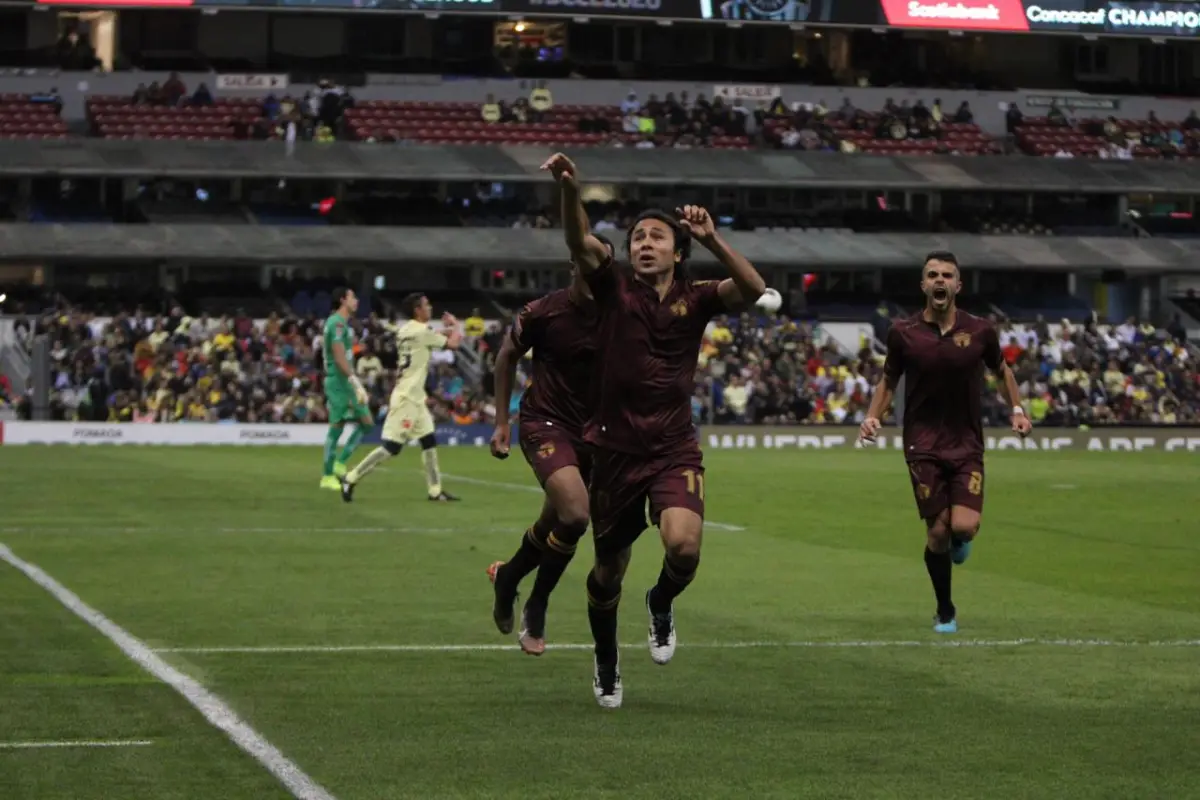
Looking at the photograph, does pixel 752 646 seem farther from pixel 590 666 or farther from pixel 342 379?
pixel 342 379

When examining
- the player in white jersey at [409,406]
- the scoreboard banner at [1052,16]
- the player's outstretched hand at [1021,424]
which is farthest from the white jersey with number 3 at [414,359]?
the scoreboard banner at [1052,16]

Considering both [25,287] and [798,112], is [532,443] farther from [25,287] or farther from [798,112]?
[798,112]

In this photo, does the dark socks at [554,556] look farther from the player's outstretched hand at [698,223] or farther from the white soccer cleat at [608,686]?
the player's outstretched hand at [698,223]

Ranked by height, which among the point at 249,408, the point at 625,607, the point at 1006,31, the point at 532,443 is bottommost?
the point at 249,408

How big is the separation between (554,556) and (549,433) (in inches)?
28.7

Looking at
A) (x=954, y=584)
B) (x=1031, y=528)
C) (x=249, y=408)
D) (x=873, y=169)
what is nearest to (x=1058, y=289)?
(x=873, y=169)

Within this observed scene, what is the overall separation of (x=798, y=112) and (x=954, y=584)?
5212 cm

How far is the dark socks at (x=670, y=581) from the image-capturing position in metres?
9.75

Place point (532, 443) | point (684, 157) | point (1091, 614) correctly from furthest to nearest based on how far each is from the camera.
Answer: point (684, 157) < point (1091, 614) < point (532, 443)

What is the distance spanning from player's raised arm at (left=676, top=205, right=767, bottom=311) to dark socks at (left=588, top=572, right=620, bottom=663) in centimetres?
143

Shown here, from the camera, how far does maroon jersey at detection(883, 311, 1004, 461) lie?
44.0ft

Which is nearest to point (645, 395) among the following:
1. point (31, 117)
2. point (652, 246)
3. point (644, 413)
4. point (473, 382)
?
point (644, 413)

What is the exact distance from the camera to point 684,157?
63.1m

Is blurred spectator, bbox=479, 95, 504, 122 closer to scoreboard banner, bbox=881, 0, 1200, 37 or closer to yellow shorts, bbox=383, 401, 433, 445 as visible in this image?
scoreboard banner, bbox=881, 0, 1200, 37
